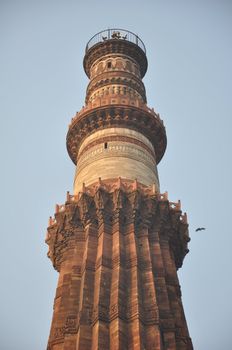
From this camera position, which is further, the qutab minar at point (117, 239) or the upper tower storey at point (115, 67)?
the upper tower storey at point (115, 67)

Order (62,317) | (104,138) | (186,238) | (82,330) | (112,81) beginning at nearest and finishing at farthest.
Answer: (82,330), (62,317), (186,238), (104,138), (112,81)

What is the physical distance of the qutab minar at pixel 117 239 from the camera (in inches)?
685

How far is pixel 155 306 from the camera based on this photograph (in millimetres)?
17766

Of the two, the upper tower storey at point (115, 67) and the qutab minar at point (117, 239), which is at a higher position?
the upper tower storey at point (115, 67)

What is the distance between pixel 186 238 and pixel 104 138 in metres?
6.41

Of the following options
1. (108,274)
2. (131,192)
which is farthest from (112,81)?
(108,274)

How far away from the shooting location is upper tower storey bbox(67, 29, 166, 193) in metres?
24.1

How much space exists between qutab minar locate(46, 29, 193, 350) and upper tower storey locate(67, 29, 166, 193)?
0.05 metres

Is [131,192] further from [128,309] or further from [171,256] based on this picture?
[128,309]

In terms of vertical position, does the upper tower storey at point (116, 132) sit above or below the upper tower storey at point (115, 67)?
below

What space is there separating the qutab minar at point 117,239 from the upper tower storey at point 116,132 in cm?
5

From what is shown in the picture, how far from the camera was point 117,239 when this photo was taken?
2009cm

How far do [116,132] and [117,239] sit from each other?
7.22 m

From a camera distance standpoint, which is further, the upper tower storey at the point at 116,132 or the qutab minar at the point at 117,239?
the upper tower storey at the point at 116,132
